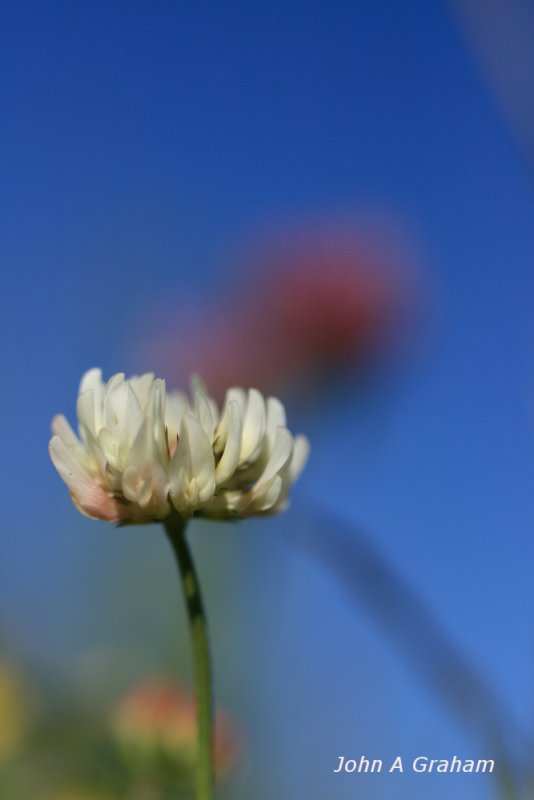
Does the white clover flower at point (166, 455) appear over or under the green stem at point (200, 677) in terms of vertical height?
over

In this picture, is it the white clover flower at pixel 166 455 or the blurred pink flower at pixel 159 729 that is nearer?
the white clover flower at pixel 166 455

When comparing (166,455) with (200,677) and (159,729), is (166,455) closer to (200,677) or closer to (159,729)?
(200,677)

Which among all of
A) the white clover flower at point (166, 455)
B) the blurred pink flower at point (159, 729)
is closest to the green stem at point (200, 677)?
the white clover flower at point (166, 455)

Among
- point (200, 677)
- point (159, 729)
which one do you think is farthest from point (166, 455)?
point (159, 729)

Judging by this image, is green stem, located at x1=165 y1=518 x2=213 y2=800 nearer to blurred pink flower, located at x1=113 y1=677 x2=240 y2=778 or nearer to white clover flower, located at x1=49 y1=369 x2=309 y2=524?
white clover flower, located at x1=49 y1=369 x2=309 y2=524

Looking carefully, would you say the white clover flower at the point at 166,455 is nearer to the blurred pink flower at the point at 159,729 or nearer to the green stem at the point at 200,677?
the green stem at the point at 200,677

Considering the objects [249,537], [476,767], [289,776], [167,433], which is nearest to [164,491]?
[167,433]

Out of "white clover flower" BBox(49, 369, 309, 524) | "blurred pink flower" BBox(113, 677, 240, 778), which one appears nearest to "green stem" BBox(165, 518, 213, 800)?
"white clover flower" BBox(49, 369, 309, 524)

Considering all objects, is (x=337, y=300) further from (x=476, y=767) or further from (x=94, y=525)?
(x=476, y=767)
